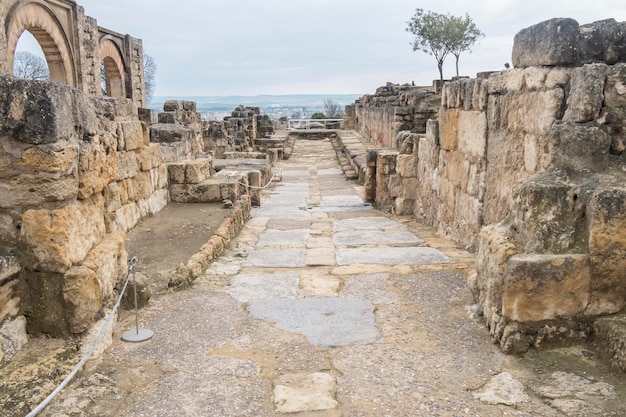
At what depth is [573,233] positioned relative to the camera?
3301 mm

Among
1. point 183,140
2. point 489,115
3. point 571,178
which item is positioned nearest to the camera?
point 571,178

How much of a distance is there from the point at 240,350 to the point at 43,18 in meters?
17.8

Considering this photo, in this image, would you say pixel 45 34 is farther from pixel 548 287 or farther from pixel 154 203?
pixel 548 287

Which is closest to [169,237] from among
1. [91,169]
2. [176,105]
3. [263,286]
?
[263,286]

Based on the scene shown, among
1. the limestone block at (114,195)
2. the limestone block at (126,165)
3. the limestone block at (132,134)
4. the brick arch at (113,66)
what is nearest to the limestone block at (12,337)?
the limestone block at (114,195)

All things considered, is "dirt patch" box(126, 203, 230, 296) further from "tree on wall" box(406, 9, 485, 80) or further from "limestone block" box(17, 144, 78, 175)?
"tree on wall" box(406, 9, 485, 80)

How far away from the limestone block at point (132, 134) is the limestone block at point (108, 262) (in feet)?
8.24

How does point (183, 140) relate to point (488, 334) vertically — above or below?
above

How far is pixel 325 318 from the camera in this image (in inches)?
156

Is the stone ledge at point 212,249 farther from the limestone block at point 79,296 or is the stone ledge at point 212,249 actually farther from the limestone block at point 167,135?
the limestone block at point 167,135

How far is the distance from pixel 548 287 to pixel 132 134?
5.04 meters

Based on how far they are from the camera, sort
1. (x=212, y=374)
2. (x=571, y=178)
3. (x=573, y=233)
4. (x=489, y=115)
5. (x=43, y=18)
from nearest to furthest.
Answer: (x=212, y=374) → (x=573, y=233) → (x=571, y=178) → (x=489, y=115) → (x=43, y=18)

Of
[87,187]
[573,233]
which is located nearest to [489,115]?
[573,233]

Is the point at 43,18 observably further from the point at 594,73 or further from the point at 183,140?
the point at 594,73
